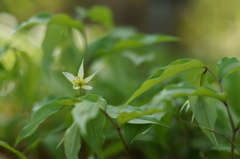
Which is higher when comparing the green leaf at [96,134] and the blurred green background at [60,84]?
the green leaf at [96,134]

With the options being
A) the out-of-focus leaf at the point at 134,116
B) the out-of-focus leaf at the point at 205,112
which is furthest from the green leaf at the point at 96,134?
the out-of-focus leaf at the point at 205,112

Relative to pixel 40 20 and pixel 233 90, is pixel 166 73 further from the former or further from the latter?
pixel 233 90

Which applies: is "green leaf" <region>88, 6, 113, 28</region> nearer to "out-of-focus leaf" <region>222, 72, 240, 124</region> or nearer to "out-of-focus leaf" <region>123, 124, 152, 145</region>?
"out-of-focus leaf" <region>222, 72, 240, 124</region>

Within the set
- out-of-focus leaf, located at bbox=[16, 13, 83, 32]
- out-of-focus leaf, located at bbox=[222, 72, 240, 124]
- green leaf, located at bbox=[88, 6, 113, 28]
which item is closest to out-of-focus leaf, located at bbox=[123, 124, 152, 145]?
out-of-focus leaf, located at bbox=[16, 13, 83, 32]

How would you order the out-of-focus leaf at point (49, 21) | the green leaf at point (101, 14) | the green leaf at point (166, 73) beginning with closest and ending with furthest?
the green leaf at point (166, 73)
the out-of-focus leaf at point (49, 21)
the green leaf at point (101, 14)

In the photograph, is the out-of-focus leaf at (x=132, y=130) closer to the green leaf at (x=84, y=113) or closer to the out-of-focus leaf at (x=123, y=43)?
the green leaf at (x=84, y=113)

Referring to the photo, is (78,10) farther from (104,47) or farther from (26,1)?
(26,1)

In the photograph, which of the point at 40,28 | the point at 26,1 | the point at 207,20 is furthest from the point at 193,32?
the point at 40,28
